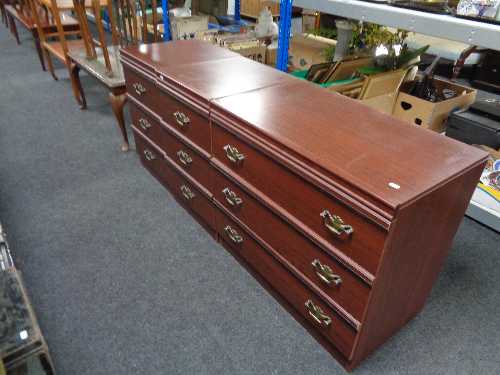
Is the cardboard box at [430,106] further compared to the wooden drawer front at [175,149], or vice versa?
the cardboard box at [430,106]

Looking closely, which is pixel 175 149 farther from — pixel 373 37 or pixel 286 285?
pixel 373 37

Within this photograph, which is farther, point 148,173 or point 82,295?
point 148,173

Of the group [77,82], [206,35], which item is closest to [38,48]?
[77,82]

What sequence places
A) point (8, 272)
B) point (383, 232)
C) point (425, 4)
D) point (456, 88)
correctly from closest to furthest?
point (383, 232) → point (8, 272) → point (425, 4) → point (456, 88)

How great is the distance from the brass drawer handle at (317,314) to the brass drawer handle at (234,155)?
0.51 meters

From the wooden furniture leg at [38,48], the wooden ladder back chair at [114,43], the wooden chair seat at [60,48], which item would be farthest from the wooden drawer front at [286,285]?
the wooden furniture leg at [38,48]

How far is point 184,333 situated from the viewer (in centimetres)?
129

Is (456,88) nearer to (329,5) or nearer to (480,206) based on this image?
(480,206)

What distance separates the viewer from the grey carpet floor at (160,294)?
1212mm

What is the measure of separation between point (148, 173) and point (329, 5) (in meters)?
1.29

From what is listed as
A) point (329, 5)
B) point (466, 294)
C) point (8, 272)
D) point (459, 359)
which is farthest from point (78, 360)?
point (329, 5)

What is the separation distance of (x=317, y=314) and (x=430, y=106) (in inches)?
44.9

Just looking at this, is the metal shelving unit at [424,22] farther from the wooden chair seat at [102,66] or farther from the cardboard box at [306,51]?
the wooden chair seat at [102,66]

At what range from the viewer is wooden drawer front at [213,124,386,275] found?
0.87m
